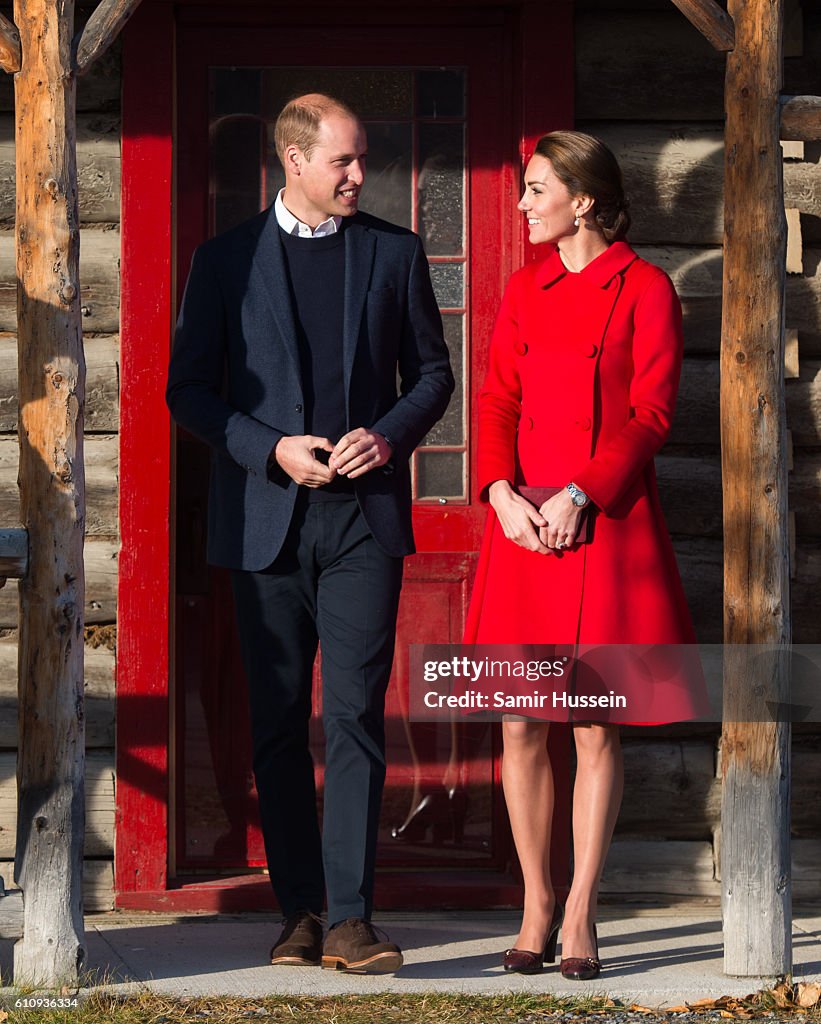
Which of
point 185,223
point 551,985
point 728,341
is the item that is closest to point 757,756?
point 551,985

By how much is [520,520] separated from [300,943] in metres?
1.30

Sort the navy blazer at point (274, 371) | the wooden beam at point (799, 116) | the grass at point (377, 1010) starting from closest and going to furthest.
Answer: the grass at point (377, 1010) → the navy blazer at point (274, 371) → the wooden beam at point (799, 116)

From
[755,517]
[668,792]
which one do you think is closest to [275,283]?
[755,517]

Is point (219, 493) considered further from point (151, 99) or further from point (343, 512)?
point (151, 99)

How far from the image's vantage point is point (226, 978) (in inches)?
163

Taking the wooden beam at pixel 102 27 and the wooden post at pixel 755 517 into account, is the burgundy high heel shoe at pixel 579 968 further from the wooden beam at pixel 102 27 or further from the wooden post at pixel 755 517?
the wooden beam at pixel 102 27

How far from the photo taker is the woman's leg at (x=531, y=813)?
4.15 m

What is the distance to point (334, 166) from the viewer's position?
13.6 ft

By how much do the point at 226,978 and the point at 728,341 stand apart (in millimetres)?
2215

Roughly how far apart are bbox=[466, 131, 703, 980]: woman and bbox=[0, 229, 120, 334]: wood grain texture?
4.87ft

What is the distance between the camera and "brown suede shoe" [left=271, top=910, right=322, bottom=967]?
4.16 metres

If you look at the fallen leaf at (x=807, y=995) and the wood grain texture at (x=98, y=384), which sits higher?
the wood grain texture at (x=98, y=384)

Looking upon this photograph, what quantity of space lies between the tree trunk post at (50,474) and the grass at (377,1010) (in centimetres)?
28

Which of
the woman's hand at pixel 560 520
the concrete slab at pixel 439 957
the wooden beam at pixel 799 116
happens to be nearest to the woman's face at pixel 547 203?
the wooden beam at pixel 799 116
